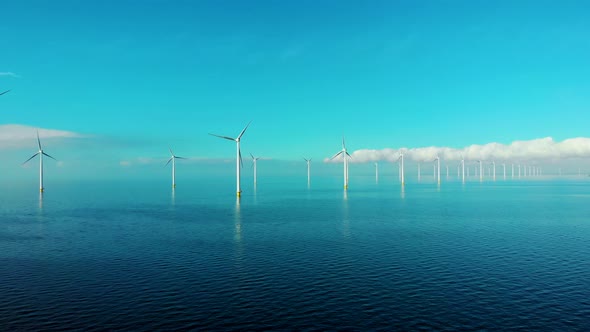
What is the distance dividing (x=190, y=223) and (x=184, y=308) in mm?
60584

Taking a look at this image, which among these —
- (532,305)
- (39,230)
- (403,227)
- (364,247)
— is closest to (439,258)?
(364,247)

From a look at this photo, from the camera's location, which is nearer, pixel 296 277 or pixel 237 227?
pixel 296 277

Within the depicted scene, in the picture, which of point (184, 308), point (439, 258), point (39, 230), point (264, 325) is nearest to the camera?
point (264, 325)

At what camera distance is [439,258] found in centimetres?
5484

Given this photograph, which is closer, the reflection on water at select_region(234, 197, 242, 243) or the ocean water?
the ocean water

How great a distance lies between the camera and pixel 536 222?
92250mm

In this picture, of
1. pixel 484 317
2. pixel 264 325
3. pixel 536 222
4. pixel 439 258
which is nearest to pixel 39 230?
pixel 264 325

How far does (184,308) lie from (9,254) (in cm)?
3850

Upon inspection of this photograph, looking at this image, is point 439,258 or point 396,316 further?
point 439,258

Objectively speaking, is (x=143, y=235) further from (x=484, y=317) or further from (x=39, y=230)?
(x=484, y=317)

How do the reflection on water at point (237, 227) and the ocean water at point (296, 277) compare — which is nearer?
the ocean water at point (296, 277)

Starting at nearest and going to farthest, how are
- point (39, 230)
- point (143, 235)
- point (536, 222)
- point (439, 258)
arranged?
point (439, 258) → point (143, 235) → point (39, 230) → point (536, 222)

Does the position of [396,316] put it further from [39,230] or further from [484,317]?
[39,230]

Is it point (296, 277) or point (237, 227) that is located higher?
point (237, 227)
